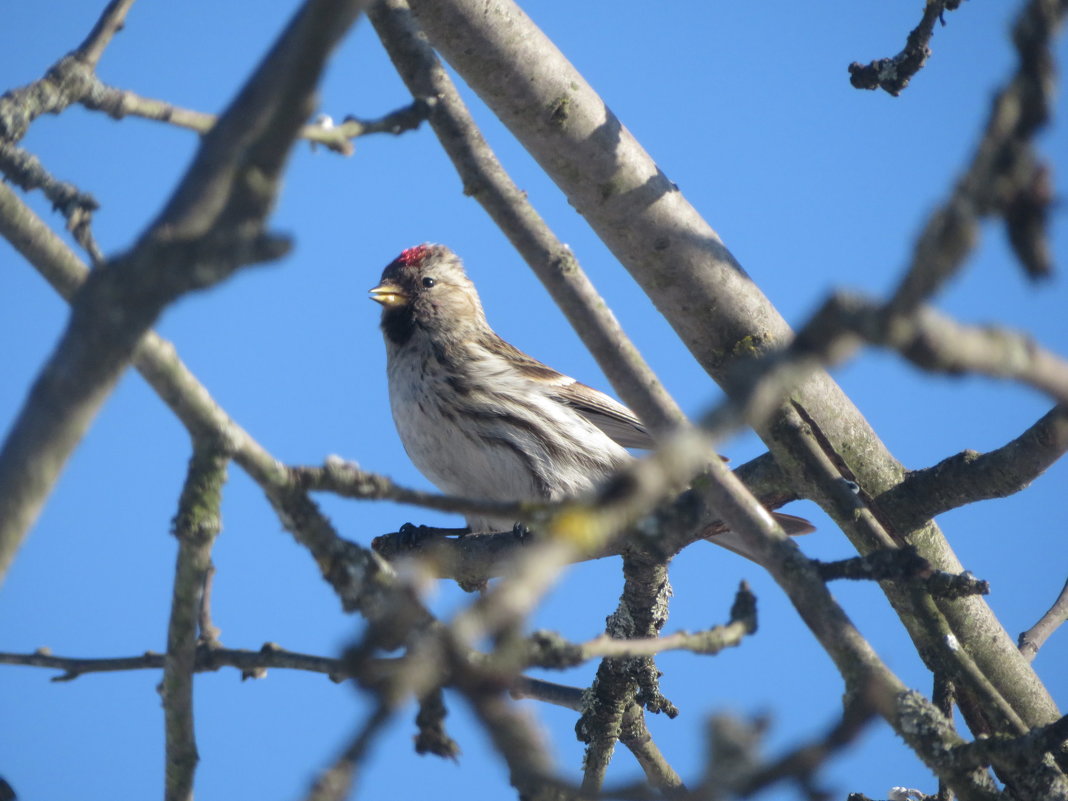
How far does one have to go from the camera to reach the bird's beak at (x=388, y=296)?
16.1 feet

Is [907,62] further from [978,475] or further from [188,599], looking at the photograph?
[188,599]

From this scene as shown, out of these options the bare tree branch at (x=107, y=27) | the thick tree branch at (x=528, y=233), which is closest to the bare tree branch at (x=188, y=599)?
the thick tree branch at (x=528, y=233)

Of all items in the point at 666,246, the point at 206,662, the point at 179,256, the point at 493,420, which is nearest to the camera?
the point at 179,256

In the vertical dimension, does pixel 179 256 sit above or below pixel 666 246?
below

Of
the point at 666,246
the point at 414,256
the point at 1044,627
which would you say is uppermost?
the point at 414,256

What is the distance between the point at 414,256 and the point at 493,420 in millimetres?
1403

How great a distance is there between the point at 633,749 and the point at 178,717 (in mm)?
1769

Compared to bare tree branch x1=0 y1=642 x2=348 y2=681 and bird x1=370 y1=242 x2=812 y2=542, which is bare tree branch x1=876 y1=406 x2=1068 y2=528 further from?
bare tree branch x1=0 y1=642 x2=348 y2=681

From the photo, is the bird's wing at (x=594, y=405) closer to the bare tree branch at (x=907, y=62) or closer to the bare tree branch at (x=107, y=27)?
the bare tree branch at (x=907, y=62)

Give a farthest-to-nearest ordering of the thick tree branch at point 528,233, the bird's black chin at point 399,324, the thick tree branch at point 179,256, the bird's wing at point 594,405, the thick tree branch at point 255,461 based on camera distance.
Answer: the bird's black chin at point 399,324 → the bird's wing at point 594,405 → the thick tree branch at point 528,233 → the thick tree branch at point 255,461 → the thick tree branch at point 179,256

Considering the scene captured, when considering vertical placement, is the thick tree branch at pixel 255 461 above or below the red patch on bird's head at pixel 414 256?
below

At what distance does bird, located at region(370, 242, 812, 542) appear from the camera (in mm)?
4129

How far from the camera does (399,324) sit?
4.86m

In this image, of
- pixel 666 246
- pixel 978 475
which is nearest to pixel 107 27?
pixel 666 246
